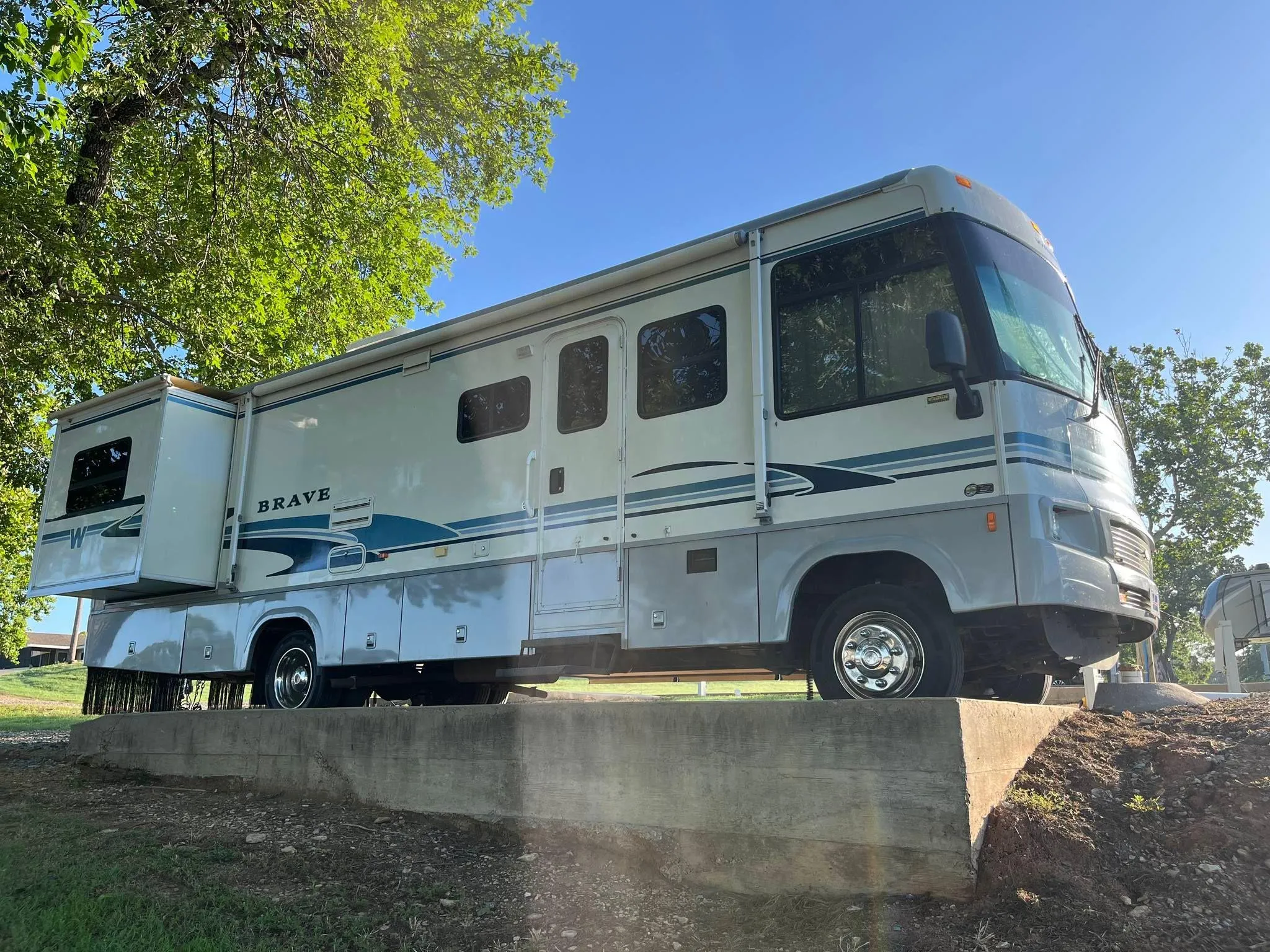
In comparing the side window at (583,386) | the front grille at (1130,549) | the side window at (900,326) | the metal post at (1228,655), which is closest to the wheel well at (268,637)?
the side window at (583,386)

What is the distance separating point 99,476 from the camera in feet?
31.7

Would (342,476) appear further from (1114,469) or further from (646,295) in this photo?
(1114,469)

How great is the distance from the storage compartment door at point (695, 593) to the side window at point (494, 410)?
→ 5.30 feet

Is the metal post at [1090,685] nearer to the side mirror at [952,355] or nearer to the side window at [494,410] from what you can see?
the side mirror at [952,355]

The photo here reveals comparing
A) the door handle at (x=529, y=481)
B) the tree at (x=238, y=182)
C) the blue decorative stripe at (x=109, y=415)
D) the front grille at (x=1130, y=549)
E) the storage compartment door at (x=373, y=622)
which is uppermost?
the tree at (x=238, y=182)

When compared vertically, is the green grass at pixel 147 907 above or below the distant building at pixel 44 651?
below

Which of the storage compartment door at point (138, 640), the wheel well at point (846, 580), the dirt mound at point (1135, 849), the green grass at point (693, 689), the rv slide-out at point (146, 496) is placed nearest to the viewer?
the dirt mound at point (1135, 849)

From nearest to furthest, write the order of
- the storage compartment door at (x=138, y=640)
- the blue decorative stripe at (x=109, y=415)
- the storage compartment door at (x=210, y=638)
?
1. the storage compartment door at (x=210, y=638)
2. the storage compartment door at (x=138, y=640)
3. the blue decorative stripe at (x=109, y=415)

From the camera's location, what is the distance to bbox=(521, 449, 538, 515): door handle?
22.9 ft

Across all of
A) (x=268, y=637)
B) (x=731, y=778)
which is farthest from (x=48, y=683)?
(x=731, y=778)

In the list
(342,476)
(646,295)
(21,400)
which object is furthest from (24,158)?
(21,400)

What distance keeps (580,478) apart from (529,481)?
480 millimetres

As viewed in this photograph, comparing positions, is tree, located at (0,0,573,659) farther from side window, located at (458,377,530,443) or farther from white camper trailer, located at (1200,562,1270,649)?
white camper trailer, located at (1200,562,1270,649)

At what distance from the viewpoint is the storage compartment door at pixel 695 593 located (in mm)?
5801
